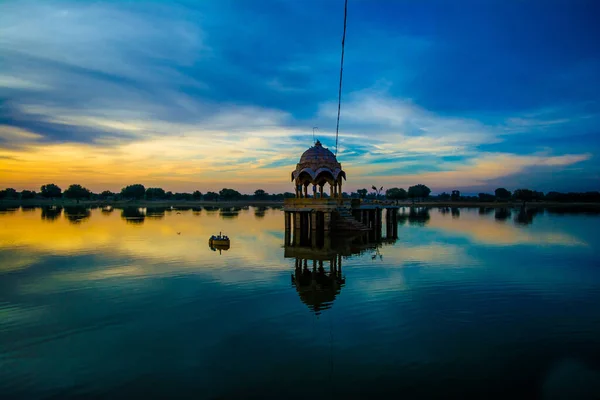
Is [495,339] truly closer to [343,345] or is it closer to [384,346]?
[384,346]

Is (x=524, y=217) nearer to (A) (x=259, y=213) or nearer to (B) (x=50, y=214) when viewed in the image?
(A) (x=259, y=213)

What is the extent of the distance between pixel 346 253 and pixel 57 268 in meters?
17.2

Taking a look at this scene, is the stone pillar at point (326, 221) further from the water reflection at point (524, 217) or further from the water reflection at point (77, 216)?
the water reflection at point (77, 216)

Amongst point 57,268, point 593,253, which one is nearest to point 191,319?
point 57,268

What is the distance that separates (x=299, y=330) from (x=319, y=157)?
28603mm

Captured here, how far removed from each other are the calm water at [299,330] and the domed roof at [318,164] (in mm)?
17338

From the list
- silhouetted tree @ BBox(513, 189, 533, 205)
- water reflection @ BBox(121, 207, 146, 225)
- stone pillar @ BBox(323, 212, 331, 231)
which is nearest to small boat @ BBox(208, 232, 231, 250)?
stone pillar @ BBox(323, 212, 331, 231)

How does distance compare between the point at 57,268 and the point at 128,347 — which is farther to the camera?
the point at 57,268

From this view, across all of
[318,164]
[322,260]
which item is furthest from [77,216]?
[322,260]

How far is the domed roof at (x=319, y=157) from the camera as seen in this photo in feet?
125

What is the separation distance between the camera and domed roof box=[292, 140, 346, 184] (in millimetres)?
37875

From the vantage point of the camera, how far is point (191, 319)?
38.8 ft

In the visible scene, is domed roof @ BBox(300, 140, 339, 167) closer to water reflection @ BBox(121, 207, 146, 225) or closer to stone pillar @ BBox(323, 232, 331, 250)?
stone pillar @ BBox(323, 232, 331, 250)

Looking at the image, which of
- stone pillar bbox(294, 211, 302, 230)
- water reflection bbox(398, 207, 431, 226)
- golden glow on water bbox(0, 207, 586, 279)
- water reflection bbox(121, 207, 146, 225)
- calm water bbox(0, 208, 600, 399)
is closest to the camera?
calm water bbox(0, 208, 600, 399)
